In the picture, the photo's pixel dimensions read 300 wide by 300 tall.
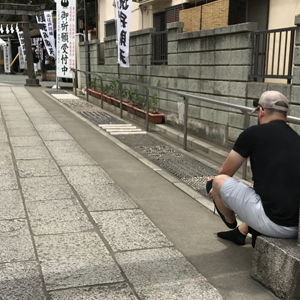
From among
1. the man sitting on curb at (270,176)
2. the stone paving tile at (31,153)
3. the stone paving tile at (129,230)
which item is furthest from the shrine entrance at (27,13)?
the man sitting on curb at (270,176)

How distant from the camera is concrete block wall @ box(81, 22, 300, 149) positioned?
24.0 ft

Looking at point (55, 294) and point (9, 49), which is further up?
point (9, 49)

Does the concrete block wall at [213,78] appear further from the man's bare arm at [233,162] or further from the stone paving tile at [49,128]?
the stone paving tile at [49,128]

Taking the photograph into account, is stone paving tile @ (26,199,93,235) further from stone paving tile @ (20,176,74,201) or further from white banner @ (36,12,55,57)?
white banner @ (36,12,55,57)

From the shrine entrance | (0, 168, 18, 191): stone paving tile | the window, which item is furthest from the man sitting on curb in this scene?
the shrine entrance

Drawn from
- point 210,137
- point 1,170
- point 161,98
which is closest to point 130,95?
point 161,98

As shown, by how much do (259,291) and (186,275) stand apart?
57cm

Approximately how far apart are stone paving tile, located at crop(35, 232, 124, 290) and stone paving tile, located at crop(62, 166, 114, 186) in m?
1.73

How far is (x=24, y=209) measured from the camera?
455 cm

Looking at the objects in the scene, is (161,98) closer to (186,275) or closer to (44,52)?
(186,275)

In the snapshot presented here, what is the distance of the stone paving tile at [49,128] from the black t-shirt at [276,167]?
22.4ft

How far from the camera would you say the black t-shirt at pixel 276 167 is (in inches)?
121

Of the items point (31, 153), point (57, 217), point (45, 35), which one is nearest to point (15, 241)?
point (57, 217)

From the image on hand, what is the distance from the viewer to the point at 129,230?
4082mm
